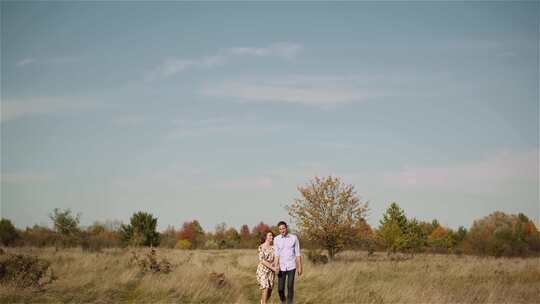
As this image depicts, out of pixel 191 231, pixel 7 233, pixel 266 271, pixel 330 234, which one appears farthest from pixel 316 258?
pixel 191 231

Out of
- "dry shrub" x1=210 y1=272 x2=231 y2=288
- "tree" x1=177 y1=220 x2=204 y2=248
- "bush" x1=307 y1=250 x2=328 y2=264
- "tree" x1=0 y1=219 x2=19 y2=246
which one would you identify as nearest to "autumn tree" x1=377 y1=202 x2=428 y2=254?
"bush" x1=307 y1=250 x2=328 y2=264

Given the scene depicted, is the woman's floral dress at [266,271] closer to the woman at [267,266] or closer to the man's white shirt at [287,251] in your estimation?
the woman at [267,266]

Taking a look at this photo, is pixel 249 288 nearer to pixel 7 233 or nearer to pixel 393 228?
pixel 393 228

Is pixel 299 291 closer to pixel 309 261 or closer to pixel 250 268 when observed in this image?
pixel 250 268

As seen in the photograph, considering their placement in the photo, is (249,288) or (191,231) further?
(191,231)

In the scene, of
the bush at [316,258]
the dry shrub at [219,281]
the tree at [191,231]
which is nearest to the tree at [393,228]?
the bush at [316,258]

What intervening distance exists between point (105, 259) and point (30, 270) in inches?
288

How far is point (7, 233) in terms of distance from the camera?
139 ft

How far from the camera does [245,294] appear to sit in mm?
14781

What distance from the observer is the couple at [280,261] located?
37.9 feet

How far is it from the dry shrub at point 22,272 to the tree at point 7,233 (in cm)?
2923

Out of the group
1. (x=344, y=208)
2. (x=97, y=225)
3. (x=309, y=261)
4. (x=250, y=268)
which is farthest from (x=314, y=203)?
(x=97, y=225)

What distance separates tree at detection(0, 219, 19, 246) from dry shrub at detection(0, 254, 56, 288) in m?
29.2

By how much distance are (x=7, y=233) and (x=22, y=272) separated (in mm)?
32061
